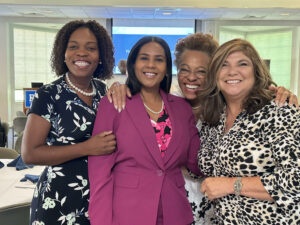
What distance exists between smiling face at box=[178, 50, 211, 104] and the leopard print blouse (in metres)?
0.47

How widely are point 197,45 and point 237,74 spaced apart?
1.81 ft

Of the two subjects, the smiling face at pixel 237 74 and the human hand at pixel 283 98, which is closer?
the human hand at pixel 283 98

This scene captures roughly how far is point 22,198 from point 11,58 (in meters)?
9.32

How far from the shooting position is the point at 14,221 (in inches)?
83.7

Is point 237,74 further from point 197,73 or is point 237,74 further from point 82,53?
point 82,53

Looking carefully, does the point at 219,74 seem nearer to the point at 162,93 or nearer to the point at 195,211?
the point at 162,93

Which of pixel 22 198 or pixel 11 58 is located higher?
pixel 11 58

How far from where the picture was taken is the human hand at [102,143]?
152 centimetres

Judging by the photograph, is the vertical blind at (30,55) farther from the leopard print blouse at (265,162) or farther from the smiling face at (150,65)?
the leopard print blouse at (265,162)

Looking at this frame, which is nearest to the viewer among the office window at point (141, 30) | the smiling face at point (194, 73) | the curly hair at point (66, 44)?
the curly hair at point (66, 44)

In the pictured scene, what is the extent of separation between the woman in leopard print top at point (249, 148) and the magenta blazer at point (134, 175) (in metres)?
0.20

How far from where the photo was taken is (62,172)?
163cm

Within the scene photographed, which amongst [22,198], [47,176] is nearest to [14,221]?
[22,198]

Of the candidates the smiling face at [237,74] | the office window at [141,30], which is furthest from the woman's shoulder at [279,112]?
the office window at [141,30]
